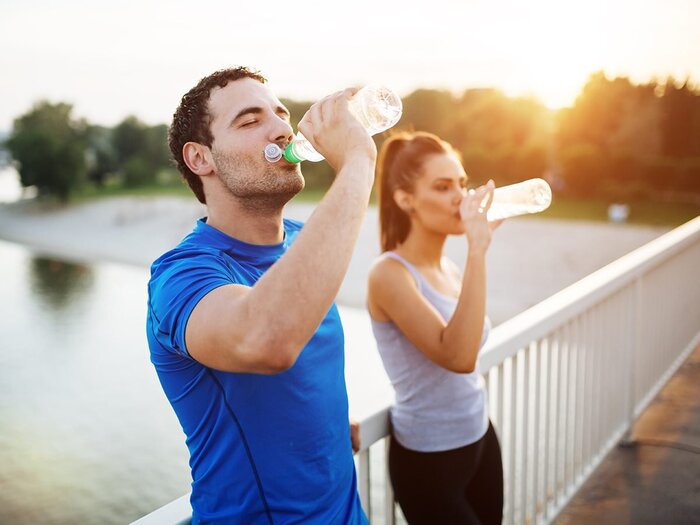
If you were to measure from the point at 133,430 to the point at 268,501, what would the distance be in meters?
7.09

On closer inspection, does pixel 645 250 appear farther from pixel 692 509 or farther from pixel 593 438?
pixel 692 509

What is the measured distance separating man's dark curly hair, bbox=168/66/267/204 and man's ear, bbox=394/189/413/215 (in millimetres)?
579

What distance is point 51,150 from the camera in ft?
115

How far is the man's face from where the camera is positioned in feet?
3.34

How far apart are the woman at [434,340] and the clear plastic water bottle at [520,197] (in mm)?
129

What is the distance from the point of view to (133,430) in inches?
293

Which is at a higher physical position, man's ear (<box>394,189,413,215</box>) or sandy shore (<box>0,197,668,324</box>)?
man's ear (<box>394,189,413,215</box>)

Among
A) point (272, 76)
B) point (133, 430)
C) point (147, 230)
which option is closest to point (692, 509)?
point (272, 76)

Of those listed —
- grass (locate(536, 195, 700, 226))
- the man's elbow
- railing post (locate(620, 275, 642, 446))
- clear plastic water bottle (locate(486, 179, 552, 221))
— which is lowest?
grass (locate(536, 195, 700, 226))

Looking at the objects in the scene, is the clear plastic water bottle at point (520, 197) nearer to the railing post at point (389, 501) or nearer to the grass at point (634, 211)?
the railing post at point (389, 501)

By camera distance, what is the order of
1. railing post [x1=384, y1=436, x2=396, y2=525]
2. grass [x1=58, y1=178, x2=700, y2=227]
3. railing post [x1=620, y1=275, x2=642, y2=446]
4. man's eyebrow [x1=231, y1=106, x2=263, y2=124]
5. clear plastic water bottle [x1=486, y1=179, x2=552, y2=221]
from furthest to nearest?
grass [x1=58, y1=178, x2=700, y2=227] → railing post [x1=620, y1=275, x2=642, y2=446] → clear plastic water bottle [x1=486, y1=179, x2=552, y2=221] → railing post [x1=384, y1=436, x2=396, y2=525] → man's eyebrow [x1=231, y1=106, x2=263, y2=124]

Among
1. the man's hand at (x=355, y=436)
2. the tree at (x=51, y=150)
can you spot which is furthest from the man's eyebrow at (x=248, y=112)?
the tree at (x=51, y=150)

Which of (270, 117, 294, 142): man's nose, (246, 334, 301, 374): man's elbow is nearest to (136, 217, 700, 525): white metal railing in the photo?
(246, 334, 301, 374): man's elbow

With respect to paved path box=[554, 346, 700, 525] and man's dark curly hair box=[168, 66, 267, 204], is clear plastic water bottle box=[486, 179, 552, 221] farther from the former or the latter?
paved path box=[554, 346, 700, 525]
